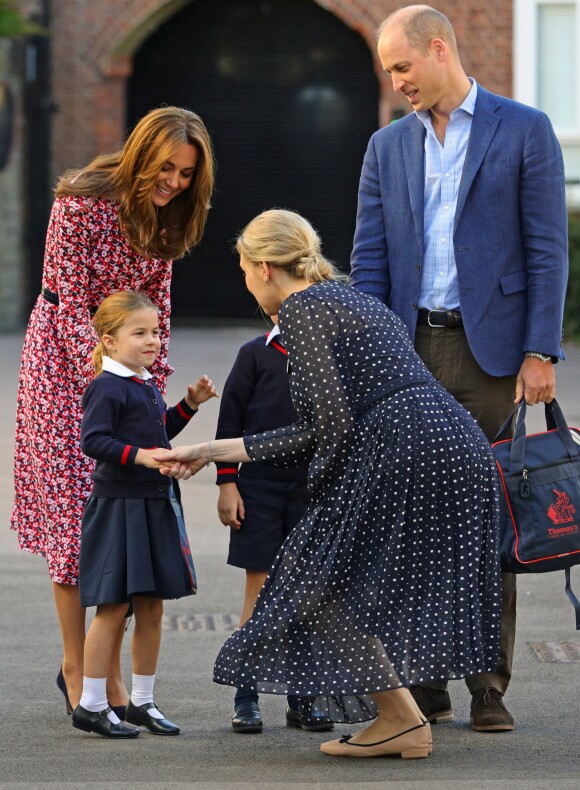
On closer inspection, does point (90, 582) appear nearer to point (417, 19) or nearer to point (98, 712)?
A: point (98, 712)

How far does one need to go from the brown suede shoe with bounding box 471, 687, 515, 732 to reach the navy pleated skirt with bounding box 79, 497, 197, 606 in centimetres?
95

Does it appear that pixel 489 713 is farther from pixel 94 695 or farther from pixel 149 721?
pixel 94 695

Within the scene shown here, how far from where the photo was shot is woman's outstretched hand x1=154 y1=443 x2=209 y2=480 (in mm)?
4125

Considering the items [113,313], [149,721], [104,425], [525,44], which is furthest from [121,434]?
[525,44]

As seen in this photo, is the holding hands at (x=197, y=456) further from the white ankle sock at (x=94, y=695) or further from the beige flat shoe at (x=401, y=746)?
the beige flat shoe at (x=401, y=746)

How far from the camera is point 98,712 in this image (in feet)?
14.1

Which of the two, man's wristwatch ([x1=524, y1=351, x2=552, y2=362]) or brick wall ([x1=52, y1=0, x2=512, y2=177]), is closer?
man's wristwatch ([x1=524, y1=351, x2=552, y2=362])

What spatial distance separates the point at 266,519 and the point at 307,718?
71 cm

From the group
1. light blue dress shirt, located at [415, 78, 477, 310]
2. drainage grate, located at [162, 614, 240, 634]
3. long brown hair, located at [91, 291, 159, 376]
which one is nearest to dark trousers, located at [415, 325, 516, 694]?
light blue dress shirt, located at [415, 78, 477, 310]

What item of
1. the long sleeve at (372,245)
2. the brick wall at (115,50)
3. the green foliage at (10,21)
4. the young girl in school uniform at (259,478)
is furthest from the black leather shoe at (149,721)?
the brick wall at (115,50)

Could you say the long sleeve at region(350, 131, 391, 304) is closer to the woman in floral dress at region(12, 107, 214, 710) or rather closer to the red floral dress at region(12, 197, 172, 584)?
the woman in floral dress at region(12, 107, 214, 710)

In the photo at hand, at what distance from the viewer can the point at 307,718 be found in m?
4.14

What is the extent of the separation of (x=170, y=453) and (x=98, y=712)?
32.4 inches

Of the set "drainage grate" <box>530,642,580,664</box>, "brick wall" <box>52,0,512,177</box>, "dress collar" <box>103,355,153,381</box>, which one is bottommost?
"drainage grate" <box>530,642,580,664</box>
